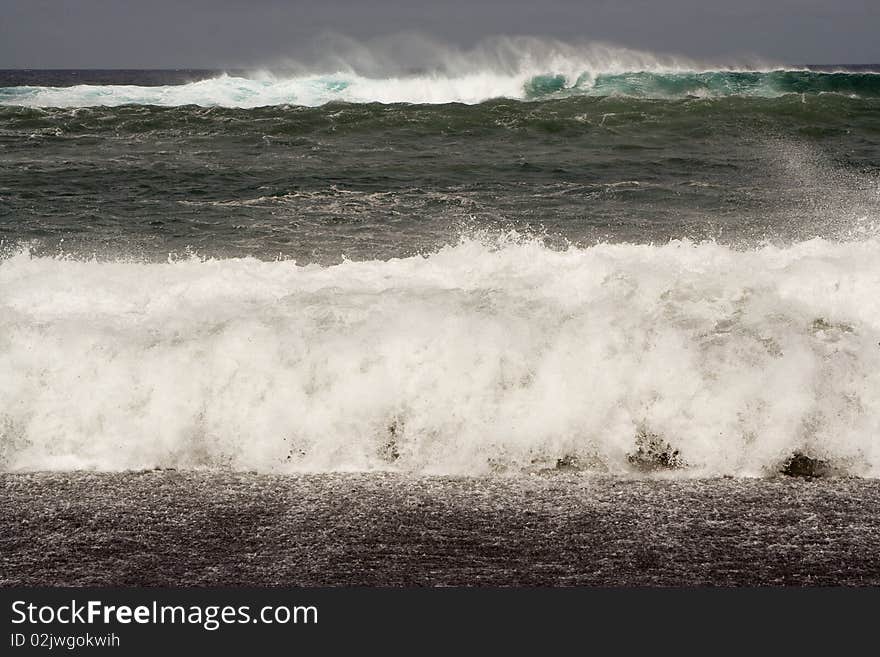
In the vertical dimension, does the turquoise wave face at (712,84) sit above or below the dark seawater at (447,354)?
above

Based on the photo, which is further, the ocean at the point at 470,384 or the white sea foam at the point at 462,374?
the white sea foam at the point at 462,374

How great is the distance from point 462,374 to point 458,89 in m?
25.8

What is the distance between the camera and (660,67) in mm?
29578

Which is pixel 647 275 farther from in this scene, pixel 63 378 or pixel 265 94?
pixel 265 94

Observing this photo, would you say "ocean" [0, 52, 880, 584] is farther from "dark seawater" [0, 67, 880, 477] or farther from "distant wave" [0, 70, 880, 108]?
"distant wave" [0, 70, 880, 108]

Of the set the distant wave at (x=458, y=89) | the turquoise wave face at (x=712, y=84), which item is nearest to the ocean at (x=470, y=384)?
the turquoise wave face at (x=712, y=84)

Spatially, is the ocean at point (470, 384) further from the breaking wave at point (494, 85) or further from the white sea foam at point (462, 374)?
the breaking wave at point (494, 85)

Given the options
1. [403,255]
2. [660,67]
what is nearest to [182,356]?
[403,255]

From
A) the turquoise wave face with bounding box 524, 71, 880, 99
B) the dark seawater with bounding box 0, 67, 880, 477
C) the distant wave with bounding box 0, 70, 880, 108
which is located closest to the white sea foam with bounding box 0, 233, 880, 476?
the dark seawater with bounding box 0, 67, 880, 477

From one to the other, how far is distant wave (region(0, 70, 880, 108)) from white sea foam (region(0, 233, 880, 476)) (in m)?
18.5

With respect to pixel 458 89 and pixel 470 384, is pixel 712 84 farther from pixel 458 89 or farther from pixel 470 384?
pixel 470 384

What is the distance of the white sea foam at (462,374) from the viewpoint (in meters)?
5.54

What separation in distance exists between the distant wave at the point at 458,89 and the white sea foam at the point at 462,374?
18.5m

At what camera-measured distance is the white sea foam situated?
554cm
